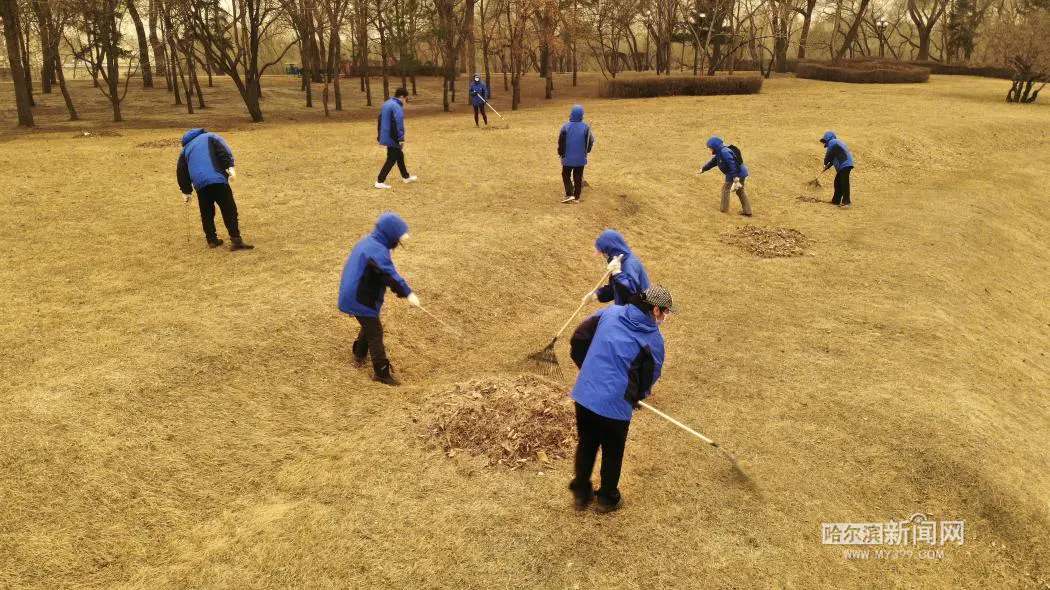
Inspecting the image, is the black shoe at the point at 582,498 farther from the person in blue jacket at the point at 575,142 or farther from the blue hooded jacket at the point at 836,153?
the blue hooded jacket at the point at 836,153

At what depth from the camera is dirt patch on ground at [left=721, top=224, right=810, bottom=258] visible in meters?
11.5

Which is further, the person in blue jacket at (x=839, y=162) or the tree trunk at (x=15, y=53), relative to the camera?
the tree trunk at (x=15, y=53)

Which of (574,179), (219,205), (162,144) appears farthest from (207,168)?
(162,144)

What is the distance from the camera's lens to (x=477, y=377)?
6820 mm

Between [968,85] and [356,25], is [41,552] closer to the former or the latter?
[356,25]

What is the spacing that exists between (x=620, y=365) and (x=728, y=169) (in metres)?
10.1

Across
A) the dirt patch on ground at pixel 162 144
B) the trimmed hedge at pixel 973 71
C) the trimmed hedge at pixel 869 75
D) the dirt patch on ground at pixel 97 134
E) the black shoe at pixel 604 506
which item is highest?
the trimmed hedge at pixel 973 71

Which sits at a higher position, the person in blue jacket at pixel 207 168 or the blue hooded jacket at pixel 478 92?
the blue hooded jacket at pixel 478 92

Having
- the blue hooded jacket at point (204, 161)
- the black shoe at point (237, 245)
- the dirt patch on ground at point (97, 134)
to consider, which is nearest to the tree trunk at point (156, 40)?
the dirt patch on ground at point (97, 134)

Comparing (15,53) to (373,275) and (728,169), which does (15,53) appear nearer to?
(373,275)

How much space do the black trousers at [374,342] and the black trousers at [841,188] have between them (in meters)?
12.2

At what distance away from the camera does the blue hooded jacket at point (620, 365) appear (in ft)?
14.0

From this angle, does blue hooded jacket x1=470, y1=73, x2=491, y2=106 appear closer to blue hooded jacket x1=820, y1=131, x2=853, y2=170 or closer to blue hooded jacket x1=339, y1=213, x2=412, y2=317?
blue hooded jacket x1=820, y1=131, x2=853, y2=170

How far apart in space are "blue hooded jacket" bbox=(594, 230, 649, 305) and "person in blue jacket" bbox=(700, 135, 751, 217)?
7371mm
